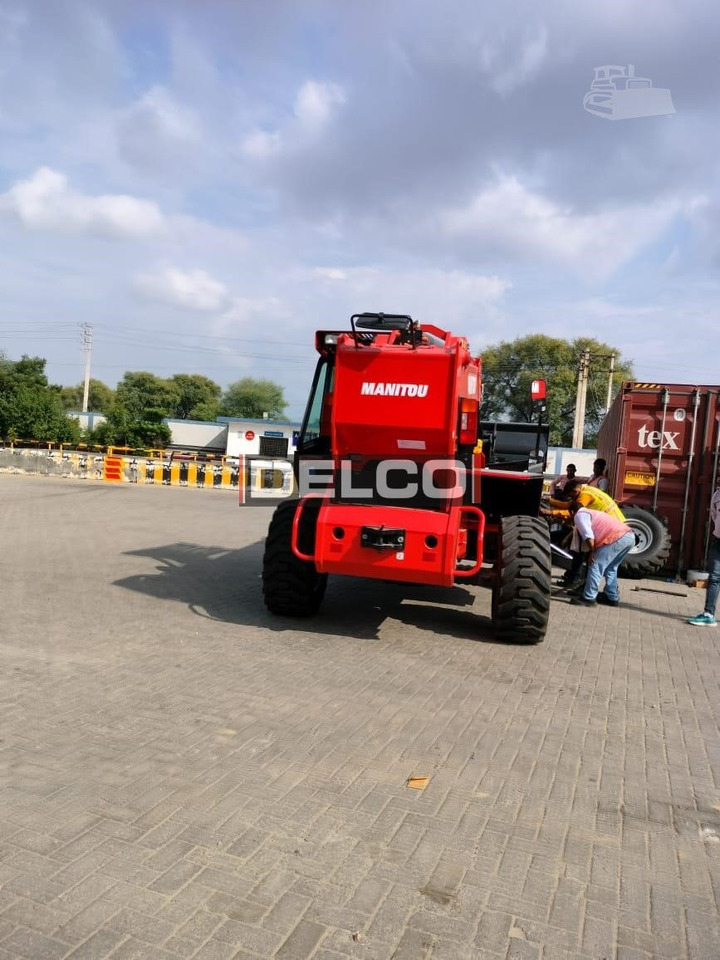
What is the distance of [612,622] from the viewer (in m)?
8.06

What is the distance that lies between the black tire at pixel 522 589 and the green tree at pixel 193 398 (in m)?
86.9

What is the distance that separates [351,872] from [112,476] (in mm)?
23811

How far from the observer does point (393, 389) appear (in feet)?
20.9

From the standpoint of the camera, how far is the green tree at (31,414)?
47.7 metres

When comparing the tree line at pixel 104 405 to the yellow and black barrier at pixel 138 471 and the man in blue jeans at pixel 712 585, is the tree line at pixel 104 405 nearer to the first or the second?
the yellow and black barrier at pixel 138 471

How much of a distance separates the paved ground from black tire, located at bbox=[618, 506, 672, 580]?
3663 mm

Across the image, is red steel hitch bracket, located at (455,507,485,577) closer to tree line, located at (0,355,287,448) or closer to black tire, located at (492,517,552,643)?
black tire, located at (492,517,552,643)

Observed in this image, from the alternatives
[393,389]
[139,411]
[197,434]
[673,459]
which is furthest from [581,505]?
[139,411]

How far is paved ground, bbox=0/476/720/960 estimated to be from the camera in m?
2.68

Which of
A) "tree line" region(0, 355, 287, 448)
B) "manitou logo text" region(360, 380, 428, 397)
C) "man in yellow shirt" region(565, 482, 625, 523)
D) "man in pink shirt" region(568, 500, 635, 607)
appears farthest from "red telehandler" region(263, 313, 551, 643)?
"tree line" region(0, 355, 287, 448)

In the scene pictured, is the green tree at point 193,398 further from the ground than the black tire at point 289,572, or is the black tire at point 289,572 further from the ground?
the green tree at point 193,398

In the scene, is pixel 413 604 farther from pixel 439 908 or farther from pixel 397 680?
pixel 439 908

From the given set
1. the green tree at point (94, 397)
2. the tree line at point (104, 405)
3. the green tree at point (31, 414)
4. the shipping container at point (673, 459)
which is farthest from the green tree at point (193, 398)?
the shipping container at point (673, 459)

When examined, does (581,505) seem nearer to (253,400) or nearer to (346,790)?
(346,790)
